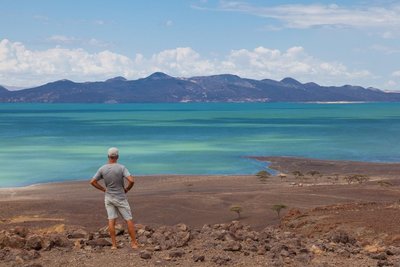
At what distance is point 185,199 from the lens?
90.5ft

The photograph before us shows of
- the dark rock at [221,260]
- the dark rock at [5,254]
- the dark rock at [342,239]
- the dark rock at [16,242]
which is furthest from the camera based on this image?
the dark rock at [342,239]

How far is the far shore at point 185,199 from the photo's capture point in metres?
23.2

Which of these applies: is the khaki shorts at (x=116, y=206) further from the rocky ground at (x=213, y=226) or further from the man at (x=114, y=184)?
the rocky ground at (x=213, y=226)

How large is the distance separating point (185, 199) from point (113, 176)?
16.6 m

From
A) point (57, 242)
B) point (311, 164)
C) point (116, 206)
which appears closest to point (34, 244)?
point (57, 242)

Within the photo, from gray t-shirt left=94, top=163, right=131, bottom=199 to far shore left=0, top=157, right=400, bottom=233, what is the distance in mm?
10140

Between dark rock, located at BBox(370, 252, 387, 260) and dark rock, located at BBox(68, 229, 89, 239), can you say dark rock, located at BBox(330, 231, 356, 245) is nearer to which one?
dark rock, located at BBox(370, 252, 387, 260)

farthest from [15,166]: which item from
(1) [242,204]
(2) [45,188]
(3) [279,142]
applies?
(3) [279,142]

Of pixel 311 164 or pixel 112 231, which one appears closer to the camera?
pixel 112 231

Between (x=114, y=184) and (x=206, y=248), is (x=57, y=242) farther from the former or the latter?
(x=206, y=248)

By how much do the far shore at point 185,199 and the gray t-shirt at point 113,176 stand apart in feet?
33.3

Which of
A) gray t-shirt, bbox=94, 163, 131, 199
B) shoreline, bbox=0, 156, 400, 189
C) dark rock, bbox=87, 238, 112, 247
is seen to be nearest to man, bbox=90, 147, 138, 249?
gray t-shirt, bbox=94, 163, 131, 199

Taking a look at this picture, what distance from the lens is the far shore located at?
23250 millimetres

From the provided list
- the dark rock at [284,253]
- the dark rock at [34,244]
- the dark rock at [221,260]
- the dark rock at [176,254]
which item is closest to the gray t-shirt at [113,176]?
the dark rock at [176,254]
